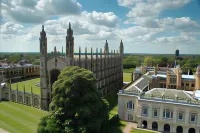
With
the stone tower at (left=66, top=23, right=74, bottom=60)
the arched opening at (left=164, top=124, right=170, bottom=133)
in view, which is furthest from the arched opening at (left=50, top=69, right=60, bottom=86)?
the arched opening at (left=164, top=124, right=170, bottom=133)

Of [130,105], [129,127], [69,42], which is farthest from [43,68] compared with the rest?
[129,127]

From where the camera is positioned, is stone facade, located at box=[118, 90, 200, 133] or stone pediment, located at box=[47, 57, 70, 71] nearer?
stone facade, located at box=[118, 90, 200, 133]

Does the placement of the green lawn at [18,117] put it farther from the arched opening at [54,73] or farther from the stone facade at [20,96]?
the arched opening at [54,73]

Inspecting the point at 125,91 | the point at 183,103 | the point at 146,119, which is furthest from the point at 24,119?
the point at 183,103

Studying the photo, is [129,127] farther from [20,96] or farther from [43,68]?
[20,96]

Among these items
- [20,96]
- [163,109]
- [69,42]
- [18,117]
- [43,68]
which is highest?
[69,42]

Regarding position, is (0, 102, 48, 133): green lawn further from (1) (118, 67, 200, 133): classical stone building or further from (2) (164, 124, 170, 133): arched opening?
(2) (164, 124, 170, 133): arched opening
